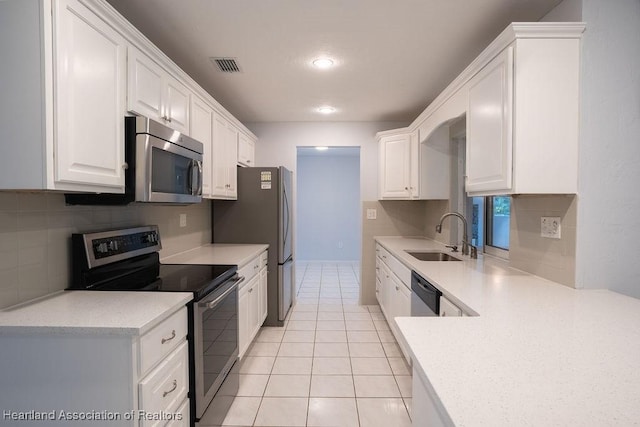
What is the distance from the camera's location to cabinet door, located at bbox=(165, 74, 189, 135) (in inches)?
75.5

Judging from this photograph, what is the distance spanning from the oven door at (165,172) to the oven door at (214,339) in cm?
60

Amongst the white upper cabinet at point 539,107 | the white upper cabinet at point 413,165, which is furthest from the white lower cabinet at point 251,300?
the white upper cabinet at point 539,107

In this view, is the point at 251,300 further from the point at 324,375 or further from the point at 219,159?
the point at 219,159

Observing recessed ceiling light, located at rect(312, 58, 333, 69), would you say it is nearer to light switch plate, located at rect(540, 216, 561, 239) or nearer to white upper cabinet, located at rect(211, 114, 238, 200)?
white upper cabinet, located at rect(211, 114, 238, 200)

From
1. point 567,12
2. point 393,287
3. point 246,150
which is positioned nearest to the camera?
point 567,12

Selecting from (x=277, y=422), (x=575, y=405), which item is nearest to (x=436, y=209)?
(x=277, y=422)

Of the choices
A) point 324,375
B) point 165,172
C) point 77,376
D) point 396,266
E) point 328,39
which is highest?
point 328,39

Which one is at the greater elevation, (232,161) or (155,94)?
(155,94)

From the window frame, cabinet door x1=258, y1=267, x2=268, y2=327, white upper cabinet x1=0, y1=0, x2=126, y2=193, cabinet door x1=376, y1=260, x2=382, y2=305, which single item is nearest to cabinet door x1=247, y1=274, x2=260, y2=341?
cabinet door x1=258, y1=267, x2=268, y2=327

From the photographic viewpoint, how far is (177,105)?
204cm

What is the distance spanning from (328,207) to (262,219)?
12.2 ft

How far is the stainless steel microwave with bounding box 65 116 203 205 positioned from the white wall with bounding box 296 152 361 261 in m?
5.00

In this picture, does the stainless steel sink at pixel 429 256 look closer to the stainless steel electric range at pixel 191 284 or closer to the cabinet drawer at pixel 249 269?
the cabinet drawer at pixel 249 269

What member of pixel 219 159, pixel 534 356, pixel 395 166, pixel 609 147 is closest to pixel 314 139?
pixel 395 166
